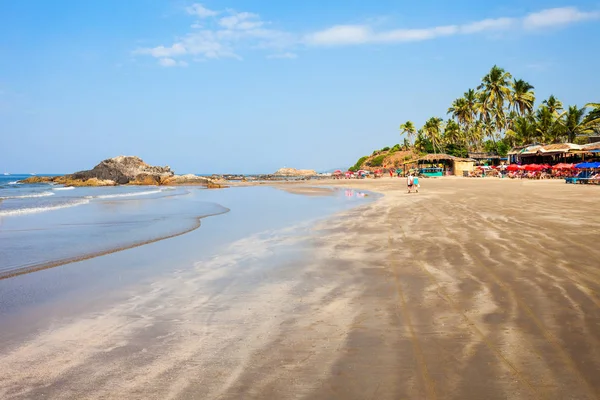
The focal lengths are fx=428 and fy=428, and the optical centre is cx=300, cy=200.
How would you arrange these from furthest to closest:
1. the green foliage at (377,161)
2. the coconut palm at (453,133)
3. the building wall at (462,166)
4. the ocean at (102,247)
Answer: the green foliage at (377,161) → the coconut palm at (453,133) → the building wall at (462,166) → the ocean at (102,247)

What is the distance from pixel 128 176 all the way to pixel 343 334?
85607mm

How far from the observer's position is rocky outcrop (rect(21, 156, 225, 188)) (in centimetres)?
7706

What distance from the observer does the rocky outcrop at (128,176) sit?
77.1 m

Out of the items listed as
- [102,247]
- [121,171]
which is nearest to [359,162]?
[121,171]

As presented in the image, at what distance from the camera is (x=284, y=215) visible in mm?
18906

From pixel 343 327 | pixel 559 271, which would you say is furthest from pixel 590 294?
pixel 343 327

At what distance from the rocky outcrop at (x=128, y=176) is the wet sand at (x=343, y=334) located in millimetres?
71432

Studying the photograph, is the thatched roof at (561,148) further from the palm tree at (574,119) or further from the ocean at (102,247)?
the ocean at (102,247)

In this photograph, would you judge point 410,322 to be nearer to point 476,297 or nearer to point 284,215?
point 476,297

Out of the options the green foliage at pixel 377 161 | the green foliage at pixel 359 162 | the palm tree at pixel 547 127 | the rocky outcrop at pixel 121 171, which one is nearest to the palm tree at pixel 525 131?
the palm tree at pixel 547 127

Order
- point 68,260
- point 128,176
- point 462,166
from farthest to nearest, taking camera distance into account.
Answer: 1. point 128,176
2. point 462,166
3. point 68,260

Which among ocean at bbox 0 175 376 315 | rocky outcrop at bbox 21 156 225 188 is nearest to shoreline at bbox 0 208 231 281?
ocean at bbox 0 175 376 315

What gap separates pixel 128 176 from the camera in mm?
83188

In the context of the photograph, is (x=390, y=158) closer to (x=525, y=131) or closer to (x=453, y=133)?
(x=453, y=133)
